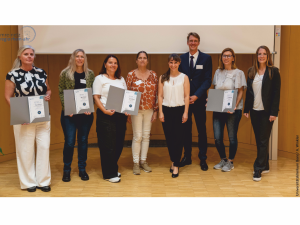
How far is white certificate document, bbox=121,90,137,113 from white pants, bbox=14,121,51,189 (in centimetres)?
92

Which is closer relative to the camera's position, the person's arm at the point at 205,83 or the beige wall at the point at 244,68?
the person's arm at the point at 205,83

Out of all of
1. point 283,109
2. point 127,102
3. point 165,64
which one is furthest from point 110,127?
point 283,109

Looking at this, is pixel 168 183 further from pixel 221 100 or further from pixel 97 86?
pixel 97 86

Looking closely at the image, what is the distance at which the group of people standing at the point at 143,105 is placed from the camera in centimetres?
307

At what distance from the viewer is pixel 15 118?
2.88m

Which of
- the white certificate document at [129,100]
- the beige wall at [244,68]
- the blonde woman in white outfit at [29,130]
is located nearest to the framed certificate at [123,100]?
the white certificate document at [129,100]

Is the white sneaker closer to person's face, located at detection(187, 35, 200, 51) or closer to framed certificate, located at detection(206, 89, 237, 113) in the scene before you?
framed certificate, located at detection(206, 89, 237, 113)

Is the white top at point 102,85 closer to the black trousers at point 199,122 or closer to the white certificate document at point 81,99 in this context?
the white certificate document at point 81,99

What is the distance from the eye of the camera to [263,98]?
3324 mm

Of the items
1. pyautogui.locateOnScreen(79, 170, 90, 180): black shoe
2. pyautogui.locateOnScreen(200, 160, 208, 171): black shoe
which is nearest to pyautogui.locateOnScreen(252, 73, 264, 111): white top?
pyautogui.locateOnScreen(200, 160, 208, 171): black shoe

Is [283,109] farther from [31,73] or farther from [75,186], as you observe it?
[31,73]

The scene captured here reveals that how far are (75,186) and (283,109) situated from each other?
3.51m

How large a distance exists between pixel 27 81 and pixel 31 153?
2.68ft

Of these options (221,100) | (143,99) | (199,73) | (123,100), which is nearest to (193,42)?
(199,73)
